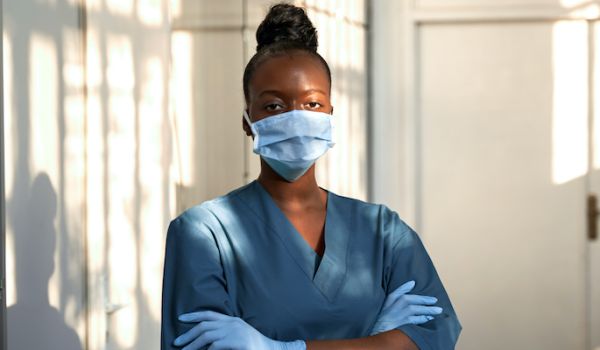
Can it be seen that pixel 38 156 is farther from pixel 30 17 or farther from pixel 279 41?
pixel 279 41

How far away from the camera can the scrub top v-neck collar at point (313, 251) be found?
5.41 ft

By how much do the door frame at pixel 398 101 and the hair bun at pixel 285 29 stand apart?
8.32 feet

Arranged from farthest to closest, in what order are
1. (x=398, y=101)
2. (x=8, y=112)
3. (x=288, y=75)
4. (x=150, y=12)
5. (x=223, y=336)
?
(x=398, y=101) < (x=150, y=12) < (x=8, y=112) < (x=288, y=75) < (x=223, y=336)

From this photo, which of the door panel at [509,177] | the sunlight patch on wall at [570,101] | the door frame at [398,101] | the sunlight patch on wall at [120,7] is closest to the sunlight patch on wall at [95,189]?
the sunlight patch on wall at [120,7]

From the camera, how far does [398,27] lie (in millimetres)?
4270

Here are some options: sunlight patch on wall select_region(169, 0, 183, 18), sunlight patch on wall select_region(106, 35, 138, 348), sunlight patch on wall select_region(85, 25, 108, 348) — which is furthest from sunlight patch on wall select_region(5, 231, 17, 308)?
sunlight patch on wall select_region(169, 0, 183, 18)

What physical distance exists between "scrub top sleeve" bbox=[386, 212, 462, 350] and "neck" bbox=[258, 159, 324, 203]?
0.54ft

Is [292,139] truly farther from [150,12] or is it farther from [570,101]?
[570,101]

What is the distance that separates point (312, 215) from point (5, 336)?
75 cm

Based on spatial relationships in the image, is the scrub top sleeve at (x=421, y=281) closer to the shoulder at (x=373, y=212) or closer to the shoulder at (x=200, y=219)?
the shoulder at (x=373, y=212)

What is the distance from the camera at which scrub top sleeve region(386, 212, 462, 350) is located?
1.64 metres

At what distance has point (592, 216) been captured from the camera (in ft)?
13.5

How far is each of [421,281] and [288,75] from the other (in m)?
0.43

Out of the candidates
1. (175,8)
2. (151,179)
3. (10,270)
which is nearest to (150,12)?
(175,8)
